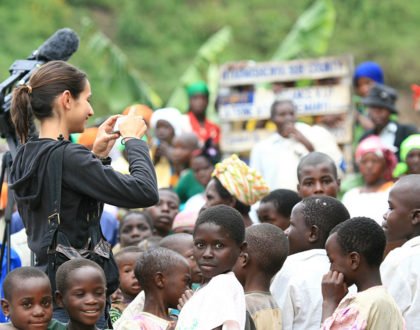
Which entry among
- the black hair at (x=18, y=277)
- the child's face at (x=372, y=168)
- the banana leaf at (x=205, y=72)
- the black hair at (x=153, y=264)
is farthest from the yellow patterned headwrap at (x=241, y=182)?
the banana leaf at (x=205, y=72)

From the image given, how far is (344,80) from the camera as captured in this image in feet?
38.6

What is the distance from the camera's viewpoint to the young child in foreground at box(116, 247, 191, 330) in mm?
6165

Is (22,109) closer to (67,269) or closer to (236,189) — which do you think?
(67,269)

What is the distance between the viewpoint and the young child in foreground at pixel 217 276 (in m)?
5.25

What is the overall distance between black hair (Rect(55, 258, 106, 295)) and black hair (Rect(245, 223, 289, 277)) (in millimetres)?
1050

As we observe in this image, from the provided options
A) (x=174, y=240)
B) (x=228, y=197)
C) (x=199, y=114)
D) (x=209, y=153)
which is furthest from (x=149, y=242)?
(x=199, y=114)

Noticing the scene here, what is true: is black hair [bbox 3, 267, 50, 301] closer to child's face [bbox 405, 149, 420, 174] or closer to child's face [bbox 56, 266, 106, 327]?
child's face [bbox 56, 266, 106, 327]

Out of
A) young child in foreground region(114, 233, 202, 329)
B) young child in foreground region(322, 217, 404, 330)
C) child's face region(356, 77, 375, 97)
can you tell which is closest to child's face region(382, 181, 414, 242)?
young child in foreground region(322, 217, 404, 330)

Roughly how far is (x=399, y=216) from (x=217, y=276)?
1.24m

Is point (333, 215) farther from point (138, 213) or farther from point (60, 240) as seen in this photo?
point (138, 213)

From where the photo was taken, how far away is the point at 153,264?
20.5ft

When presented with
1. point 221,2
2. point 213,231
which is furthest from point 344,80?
point 221,2

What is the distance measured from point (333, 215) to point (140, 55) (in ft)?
38.4

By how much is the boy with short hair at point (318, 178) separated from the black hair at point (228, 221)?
209 cm
